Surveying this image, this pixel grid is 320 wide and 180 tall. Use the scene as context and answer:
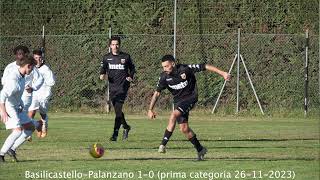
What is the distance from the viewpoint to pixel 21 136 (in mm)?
15055

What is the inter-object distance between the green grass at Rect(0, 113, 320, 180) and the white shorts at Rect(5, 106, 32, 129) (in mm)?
622

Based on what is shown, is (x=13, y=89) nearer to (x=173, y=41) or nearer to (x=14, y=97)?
(x=14, y=97)

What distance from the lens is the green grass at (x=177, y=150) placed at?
1394cm

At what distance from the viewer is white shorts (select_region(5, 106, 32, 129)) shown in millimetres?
14680

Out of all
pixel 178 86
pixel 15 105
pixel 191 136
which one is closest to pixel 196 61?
pixel 178 86

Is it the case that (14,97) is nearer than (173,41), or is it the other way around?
(14,97)

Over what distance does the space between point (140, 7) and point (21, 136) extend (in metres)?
18.1

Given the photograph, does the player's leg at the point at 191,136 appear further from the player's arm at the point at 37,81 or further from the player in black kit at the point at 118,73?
the player in black kit at the point at 118,73

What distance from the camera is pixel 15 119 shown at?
14.8 meters

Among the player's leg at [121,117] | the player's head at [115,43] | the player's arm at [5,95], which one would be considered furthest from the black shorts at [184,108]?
the player's head at [115,43]

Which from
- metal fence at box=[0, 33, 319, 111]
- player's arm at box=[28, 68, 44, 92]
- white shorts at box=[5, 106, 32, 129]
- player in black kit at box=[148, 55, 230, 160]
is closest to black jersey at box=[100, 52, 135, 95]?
player's arm at box=[28, 68, 44, 92]

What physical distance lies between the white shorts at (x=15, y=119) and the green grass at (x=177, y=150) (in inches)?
24.5

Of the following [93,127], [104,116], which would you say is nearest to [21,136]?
[93,127]

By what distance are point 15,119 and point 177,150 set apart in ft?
12.1
